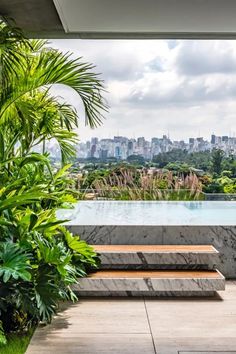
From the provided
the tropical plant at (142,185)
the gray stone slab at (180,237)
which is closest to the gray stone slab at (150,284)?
the gray stone slab at (180,237)

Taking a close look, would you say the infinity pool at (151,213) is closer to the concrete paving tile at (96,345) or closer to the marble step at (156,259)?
the marble step at (156,259)

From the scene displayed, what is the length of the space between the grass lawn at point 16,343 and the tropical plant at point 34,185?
0.26 feet

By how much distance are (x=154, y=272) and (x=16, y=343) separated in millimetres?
1421

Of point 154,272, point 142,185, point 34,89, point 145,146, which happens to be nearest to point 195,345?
point 154,272

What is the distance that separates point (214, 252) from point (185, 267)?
29cm

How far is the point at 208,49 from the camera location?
17.3 feet

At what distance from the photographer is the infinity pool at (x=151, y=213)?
459cm

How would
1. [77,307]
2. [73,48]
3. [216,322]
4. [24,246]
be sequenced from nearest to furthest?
1. [24,246]
2. [216,322]
3. [77,307]
4. [73,48]

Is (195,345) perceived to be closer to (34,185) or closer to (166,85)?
(34,185)

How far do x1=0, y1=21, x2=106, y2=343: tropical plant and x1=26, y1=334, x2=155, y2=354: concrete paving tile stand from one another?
191 millimetres

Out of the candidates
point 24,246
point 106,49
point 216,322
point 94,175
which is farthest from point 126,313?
point 106,49

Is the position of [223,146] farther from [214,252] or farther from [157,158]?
[214,252]

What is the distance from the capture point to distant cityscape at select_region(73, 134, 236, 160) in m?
5.41

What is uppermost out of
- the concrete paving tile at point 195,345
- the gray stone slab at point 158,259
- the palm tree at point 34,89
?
the palm tree at point 34,89
